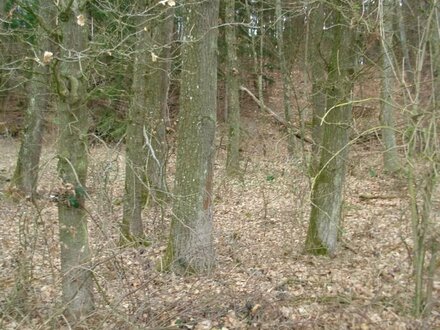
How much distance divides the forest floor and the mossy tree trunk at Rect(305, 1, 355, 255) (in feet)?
1.18

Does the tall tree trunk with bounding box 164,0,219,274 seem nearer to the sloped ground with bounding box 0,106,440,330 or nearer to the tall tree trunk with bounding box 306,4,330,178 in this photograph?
the sloped ground with bounding box 0,106,440,330

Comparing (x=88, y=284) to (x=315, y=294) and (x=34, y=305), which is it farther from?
(x=315, y=294)

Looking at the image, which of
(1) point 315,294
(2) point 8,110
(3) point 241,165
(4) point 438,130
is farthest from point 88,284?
(2) point 8,110

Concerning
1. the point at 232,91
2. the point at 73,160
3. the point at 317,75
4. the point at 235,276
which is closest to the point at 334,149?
the point at 235,276

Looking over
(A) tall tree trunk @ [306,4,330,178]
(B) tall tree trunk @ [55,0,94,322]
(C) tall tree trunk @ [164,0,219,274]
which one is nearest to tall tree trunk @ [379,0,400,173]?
(A) tall tree trunk @ [306,4,330,178]

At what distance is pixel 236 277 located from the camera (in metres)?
6.30

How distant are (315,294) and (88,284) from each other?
104 inches

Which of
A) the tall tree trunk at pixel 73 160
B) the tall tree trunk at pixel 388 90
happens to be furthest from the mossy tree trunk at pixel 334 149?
the tall tree trunk at pixel 73 160

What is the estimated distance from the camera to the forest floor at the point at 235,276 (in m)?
4.61

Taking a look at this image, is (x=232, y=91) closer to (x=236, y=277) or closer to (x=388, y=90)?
(x=388, y=90)

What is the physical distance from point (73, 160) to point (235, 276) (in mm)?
2870

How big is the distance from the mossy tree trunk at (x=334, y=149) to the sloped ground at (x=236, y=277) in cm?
37

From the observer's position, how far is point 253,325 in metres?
4.66

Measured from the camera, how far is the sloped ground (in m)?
4.62
